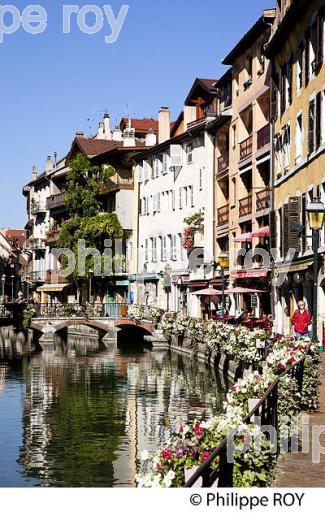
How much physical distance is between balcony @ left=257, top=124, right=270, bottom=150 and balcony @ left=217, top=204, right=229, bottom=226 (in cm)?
865

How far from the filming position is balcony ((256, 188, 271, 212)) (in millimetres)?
44562

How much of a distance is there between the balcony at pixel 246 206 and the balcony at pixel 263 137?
347 centimetres

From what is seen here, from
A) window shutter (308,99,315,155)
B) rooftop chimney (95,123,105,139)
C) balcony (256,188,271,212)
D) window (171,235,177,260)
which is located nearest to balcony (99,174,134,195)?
window (171,235,177,260)

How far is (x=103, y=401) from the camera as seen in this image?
32.1 metres

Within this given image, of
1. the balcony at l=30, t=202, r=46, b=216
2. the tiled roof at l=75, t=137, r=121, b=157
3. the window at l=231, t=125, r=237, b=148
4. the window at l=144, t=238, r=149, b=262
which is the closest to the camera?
the window at l=231, t=125, r=237, b=148

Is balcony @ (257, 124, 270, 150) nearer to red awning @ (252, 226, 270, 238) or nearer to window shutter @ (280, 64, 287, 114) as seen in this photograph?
red awning @ (252, 226, 270, 238)

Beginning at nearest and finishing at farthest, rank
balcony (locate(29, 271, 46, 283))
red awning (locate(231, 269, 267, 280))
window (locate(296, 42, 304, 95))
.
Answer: window (locate(296, 42, 304, 95)), red awning (locate(231, 269, 267, 280)), balcony (locate(29, 271, 46, 283))

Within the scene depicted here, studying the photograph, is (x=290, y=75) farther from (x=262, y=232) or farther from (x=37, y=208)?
(x=37, y=208)

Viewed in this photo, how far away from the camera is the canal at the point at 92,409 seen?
19911mm

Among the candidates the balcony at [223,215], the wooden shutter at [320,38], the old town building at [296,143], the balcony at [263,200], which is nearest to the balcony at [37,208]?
the balcony at [223,215]

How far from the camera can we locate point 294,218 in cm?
3400

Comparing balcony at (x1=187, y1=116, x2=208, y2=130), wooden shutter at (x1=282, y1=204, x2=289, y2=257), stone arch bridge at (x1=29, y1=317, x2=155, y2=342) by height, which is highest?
balcony at (x1=187, y1=116, x2=208, y2=130)

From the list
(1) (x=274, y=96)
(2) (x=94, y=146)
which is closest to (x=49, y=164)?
(2) (x=94, y=146)
